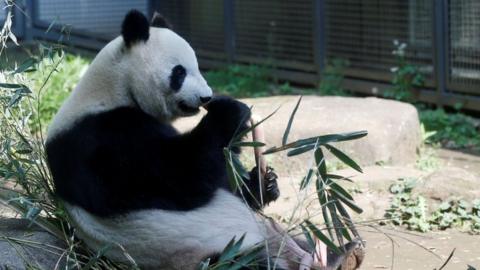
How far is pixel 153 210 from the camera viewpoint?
399 cm

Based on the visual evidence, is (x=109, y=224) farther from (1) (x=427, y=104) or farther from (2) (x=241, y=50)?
(2) (x=241, y=50)

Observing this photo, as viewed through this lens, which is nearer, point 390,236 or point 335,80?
point 390,236

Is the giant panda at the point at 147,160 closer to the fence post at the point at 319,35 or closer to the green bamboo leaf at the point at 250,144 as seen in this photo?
the green bamboo leaf at the point at 250,144

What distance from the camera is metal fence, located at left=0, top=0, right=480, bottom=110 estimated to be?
924 centimetres

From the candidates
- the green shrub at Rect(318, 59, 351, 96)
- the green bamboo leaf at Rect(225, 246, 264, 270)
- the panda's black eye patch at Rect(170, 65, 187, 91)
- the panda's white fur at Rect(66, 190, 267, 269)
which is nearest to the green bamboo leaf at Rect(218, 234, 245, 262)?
the green bamboo leaf at Rect(225, 246, 264, 270)

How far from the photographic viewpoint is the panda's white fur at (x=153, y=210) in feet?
13.1

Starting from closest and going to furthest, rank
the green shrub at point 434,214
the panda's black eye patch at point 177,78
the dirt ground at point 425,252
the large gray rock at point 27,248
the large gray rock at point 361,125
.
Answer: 1. the large gray rock at point 27,248
2. the panda's black eye patch at point 177,78
3. the dirt ground at point 425,252
4. the green shrub at point 434,214
5. the large gray rock at point 361,125

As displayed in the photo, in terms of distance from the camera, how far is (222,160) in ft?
13.1

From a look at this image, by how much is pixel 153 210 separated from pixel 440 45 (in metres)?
6.05

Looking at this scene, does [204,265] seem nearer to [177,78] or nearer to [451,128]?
[177,78]

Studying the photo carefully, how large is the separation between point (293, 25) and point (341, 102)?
3.25 m

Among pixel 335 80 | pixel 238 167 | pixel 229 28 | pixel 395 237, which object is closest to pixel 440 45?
pixel 335 80

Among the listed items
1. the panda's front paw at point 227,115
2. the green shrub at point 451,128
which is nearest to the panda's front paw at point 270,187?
the panda's front paw at point 227,115

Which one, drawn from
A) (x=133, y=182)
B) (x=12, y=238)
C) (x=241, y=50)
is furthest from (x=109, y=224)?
(x=241, y=50)
